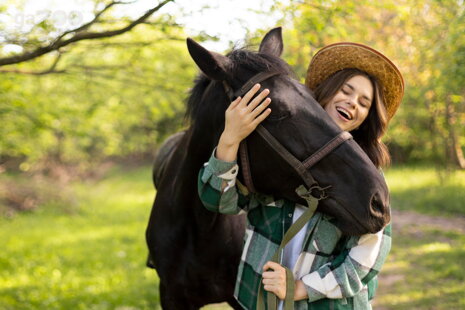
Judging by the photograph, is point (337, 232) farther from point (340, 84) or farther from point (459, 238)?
point (459, 238)

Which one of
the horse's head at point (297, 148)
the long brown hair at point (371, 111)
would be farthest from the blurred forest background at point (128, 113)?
the horse's head at point (297, 148)

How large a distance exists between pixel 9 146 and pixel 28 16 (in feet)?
10.1

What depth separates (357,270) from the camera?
1.67 m

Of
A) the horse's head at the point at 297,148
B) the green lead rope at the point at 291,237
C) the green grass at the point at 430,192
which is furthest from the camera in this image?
the green grass at the point at 430,192

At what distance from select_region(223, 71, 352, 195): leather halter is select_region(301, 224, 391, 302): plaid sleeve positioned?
291 mm

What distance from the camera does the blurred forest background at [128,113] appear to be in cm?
368

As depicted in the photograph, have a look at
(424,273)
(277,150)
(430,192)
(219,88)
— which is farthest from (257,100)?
(430,192)

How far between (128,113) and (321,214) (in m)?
4.87

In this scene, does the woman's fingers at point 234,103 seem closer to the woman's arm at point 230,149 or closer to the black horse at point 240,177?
the woman's arm at point 230,149

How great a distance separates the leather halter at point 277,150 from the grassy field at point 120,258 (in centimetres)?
350

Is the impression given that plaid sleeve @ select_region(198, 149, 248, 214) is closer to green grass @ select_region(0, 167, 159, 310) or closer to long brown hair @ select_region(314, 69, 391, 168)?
long brown hair @ select_region(314, 69, 391, 168)

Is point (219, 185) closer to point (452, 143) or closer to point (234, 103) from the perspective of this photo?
point (234, 103)

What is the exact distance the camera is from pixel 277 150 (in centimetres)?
172

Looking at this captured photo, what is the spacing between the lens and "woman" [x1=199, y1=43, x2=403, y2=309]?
1.70 m
